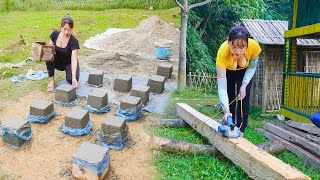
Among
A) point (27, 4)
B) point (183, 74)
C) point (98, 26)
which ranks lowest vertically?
point (183, 74)

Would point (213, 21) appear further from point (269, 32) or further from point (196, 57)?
point (196, 57)

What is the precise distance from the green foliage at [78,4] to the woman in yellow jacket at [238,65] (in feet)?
62.3

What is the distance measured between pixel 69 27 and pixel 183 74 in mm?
3060

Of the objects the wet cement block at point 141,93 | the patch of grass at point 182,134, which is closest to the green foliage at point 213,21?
the wet cement block at point 141,93

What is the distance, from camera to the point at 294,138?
→ 207 inches

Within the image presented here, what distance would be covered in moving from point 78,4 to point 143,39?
37.6ft

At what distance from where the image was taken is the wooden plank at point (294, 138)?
4.73 m

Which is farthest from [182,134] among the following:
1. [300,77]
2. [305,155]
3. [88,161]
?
[300,77]

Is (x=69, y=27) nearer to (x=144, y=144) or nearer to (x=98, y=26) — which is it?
(x=144, y=144)

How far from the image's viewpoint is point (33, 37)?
45.4 ft

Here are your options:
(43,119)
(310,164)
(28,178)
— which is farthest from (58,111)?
(310,164)

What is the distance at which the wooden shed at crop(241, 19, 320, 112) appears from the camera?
1156 centimetres

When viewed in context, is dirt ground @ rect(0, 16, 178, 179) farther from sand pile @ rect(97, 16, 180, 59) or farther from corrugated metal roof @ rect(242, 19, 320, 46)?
corrugated metal roof @ rect(242, 19, 320, 46)

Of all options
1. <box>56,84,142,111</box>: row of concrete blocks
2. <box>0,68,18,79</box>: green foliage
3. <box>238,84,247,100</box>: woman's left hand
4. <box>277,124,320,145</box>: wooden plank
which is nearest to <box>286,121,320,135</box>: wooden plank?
<box>277,124,320,145</box>: wooden plank
